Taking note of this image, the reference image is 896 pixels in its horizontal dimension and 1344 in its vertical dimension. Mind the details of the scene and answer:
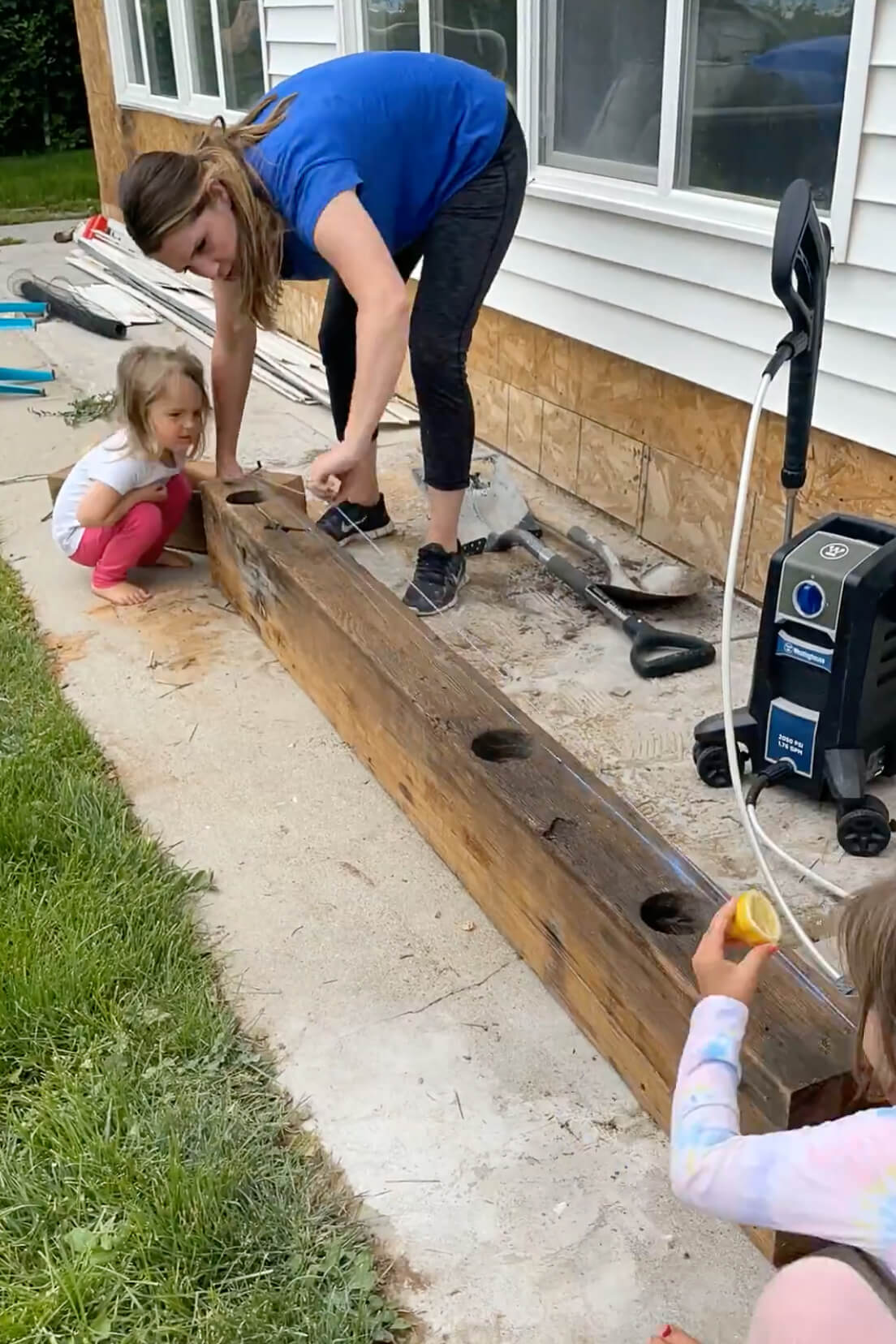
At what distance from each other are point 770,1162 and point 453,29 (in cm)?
442

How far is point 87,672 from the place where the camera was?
3.29 meters

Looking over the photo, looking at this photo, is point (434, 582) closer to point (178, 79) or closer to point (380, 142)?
point (380, 142)

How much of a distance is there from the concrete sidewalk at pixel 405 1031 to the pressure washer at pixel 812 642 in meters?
0.61

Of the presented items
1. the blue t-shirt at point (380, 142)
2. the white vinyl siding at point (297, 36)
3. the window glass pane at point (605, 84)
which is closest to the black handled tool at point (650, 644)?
the blue t-shirt at point (380, 142)

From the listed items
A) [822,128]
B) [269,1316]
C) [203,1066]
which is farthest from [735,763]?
[822,128]

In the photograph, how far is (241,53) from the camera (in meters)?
7.02

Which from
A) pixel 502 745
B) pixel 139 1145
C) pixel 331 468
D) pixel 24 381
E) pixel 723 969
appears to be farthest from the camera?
pixel 24 381

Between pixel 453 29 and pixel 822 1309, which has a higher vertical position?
pixel 453 29

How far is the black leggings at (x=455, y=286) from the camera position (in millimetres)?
3229

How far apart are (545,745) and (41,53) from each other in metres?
17.0

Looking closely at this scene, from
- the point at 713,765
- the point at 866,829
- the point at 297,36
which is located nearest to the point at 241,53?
the point at 297,36

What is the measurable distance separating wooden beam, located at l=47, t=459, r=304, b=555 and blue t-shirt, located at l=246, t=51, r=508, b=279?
0.84m

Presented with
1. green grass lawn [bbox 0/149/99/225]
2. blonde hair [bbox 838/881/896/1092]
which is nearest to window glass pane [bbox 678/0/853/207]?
blonde hair [bbox 838/881/896/1092]

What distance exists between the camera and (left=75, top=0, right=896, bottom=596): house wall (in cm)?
300
